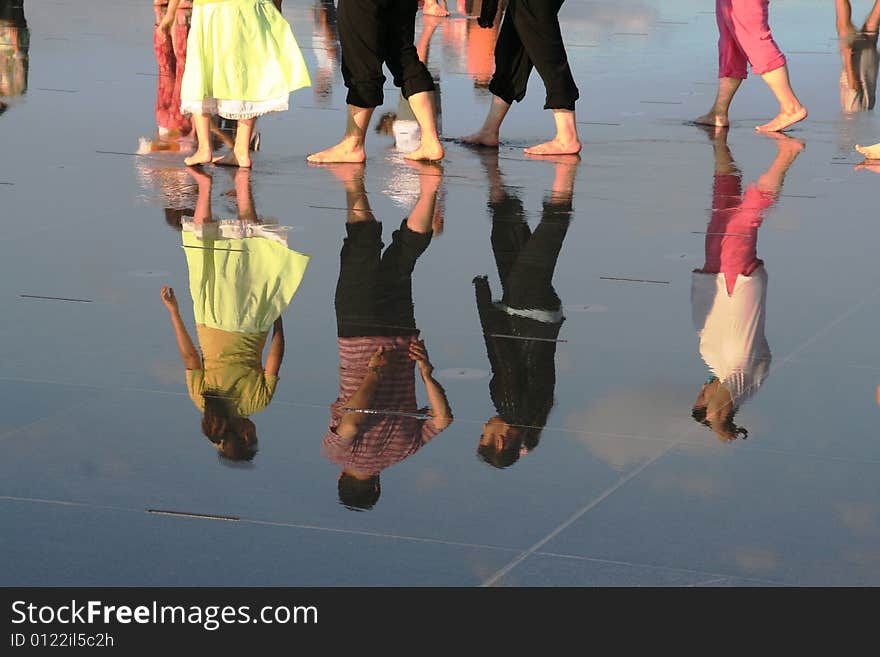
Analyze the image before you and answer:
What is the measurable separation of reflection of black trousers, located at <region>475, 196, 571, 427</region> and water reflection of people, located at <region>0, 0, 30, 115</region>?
5079mm

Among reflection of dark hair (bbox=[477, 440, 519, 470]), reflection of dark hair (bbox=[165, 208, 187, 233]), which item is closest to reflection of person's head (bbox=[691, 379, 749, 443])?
reflection of dark hair (bbox=[477, 440, 519, 470])

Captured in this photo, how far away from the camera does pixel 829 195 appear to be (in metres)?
9.31

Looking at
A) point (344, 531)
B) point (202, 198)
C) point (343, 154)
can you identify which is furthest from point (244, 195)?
point (344, 531)

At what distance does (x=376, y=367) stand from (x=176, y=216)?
9.53 ft

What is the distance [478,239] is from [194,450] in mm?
3209

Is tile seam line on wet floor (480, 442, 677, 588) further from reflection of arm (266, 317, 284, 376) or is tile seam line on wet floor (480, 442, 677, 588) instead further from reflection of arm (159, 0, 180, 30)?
reflection of arm (159, 0, 180, 30)

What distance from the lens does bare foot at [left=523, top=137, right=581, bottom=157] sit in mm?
10664

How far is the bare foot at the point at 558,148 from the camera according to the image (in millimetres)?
10664

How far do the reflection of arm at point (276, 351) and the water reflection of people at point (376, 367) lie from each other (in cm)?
21

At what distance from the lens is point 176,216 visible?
27.7 ft

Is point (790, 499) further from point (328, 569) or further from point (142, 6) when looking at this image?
point (142, 6)

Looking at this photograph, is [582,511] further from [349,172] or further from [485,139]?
[485,139]


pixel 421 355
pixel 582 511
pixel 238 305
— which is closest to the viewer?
pixel 582 511
